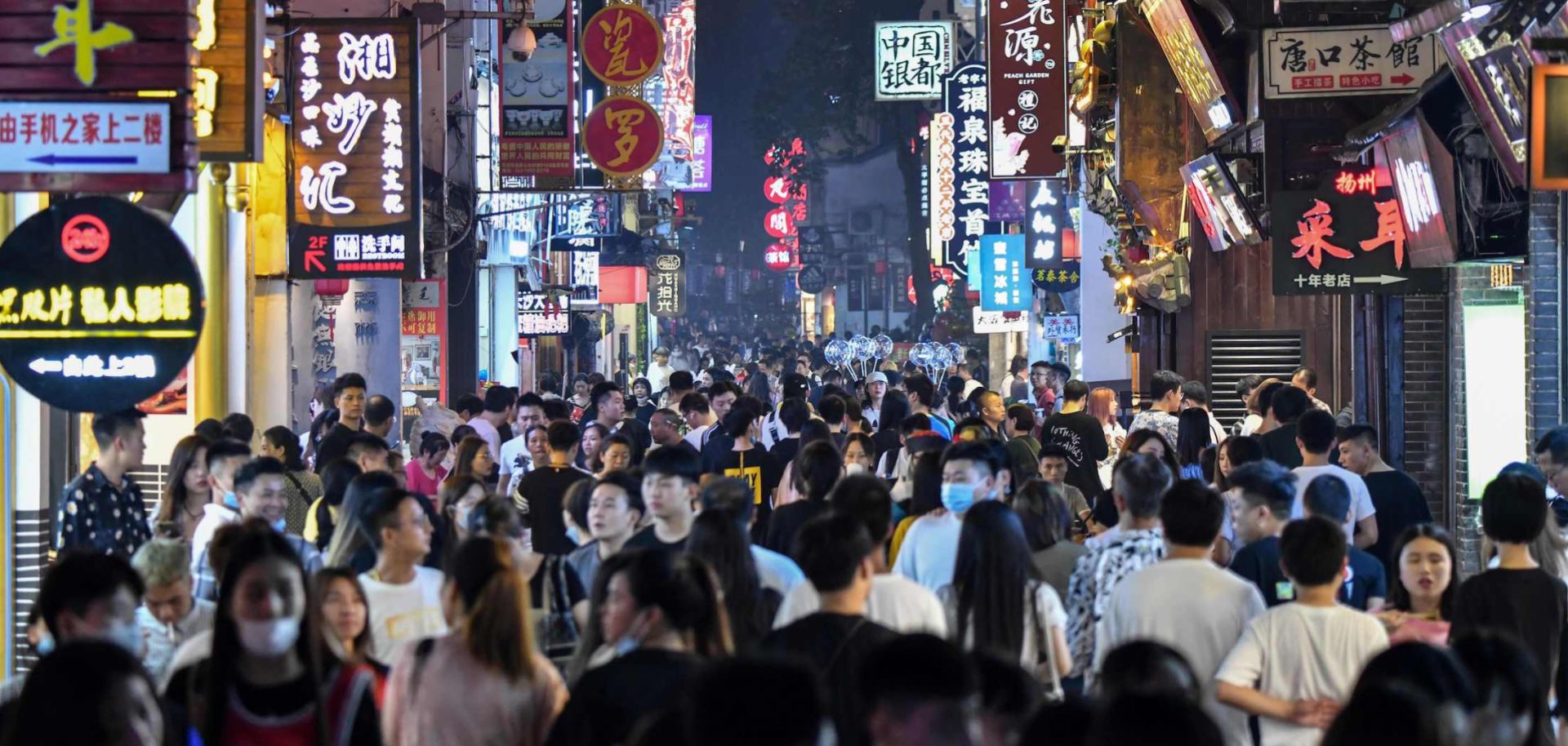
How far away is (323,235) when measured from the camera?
17938 mm

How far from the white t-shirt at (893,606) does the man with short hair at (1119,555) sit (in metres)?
0.90

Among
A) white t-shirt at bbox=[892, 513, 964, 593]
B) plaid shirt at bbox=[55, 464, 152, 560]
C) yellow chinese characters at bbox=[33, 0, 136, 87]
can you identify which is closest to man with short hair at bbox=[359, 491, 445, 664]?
white t-shirt at bbox=[892, 513, 964, 593]

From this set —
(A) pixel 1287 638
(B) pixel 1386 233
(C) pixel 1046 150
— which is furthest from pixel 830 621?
(C) pixel 1046 150

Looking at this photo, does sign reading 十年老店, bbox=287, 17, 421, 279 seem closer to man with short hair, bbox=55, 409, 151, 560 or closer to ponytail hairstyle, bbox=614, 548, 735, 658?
man with short hair, bbox=55, 409, 151, 560

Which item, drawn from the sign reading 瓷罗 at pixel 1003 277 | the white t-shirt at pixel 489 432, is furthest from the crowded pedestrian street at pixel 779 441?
the sign reading 瓷罗 at pixel 1003 277

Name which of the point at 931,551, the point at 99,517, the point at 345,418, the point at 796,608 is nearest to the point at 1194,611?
the point at 796,608

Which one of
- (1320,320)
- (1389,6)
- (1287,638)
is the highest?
(1389,6)

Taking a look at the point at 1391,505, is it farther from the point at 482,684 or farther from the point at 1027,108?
the point at 1027,108

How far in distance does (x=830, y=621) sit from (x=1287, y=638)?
4.59 feet

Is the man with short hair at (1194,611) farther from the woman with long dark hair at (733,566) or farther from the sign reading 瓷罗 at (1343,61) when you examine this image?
the sign reading 瓷罗 at (1343,61)

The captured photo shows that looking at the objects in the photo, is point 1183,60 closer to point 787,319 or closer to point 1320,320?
point 1320,320

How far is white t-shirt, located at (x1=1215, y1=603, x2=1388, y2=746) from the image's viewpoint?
6.24m

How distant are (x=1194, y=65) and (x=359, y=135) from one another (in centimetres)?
760

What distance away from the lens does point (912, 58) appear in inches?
1965
